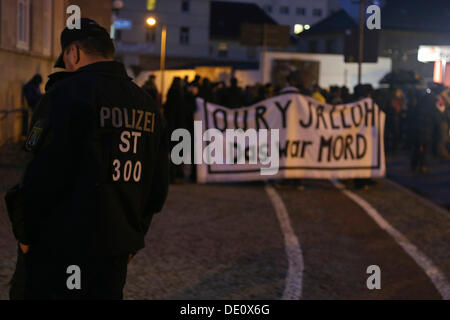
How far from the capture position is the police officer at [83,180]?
3188mm

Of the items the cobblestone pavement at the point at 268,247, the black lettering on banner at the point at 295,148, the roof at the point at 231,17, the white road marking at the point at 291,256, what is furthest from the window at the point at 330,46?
the white road marking at the point at 291,256

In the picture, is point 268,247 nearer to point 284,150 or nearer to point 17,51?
point 284,150

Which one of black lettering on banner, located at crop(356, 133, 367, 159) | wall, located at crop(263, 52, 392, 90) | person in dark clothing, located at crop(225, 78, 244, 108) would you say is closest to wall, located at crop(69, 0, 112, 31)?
black lettering on banner, located at crop(356, 133, 367, 159)

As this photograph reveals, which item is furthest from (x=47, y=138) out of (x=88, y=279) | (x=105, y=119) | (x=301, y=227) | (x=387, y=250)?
(x=301, y=227)

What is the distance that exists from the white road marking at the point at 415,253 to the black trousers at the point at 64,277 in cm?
364

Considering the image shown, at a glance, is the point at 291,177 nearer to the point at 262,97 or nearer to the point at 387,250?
the point at 262,97

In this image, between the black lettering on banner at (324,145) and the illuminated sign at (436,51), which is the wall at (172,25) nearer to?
the illuminated sign at (436,51)

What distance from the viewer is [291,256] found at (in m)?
Result: 7.68

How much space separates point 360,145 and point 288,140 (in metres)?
1.43

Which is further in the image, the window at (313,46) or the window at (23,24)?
the window at (313,46)

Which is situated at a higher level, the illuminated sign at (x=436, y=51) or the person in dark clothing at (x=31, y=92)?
the illuminated sign at (x=436, y=51)

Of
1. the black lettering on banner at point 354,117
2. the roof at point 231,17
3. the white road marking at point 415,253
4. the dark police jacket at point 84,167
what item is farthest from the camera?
the roof at point 231,17

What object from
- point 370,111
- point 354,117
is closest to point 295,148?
point 354,117

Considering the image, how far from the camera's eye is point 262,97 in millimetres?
15961
